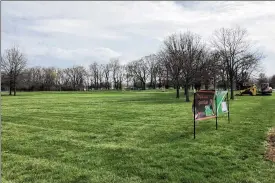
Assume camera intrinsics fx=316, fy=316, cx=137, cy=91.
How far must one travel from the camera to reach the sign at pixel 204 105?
10609mm

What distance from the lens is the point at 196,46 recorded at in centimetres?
4291

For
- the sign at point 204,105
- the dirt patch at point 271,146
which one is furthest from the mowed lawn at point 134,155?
the sign at point 204,105

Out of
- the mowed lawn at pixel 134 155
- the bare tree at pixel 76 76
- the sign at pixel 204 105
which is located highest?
the bare tree at pixel 76 76

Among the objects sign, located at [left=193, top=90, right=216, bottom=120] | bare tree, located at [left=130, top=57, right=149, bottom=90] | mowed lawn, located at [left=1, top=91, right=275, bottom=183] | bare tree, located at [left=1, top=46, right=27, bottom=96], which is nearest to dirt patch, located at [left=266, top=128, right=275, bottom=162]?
mowed lawn, located at [left=1, top=91, right=275, bottom=183]

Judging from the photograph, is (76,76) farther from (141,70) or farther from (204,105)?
(204,105)

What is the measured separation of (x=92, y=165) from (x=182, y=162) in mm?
1928

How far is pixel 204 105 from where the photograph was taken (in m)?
11.0

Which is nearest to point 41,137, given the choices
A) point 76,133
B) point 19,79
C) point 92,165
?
point 76,133

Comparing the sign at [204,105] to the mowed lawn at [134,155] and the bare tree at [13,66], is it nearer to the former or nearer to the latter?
the mowed lawn at [134,155]

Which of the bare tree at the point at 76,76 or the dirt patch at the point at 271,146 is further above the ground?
the bare tree at the point at 76,76

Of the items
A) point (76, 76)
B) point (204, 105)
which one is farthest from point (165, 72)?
point (76, 76)

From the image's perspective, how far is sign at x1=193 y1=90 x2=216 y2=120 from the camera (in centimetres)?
1061

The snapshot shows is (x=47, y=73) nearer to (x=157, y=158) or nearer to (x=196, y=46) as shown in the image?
(x=196, y=46)

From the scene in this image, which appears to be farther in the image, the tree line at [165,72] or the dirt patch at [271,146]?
the tree line at [165,72]
